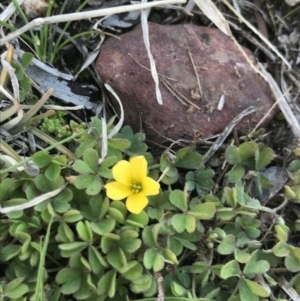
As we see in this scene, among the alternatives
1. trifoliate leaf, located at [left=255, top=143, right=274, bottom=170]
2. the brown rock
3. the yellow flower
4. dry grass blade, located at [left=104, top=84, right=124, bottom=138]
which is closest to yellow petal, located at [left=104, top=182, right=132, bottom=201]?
the yellow flower

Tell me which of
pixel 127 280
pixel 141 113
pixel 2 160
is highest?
pixel 141 113

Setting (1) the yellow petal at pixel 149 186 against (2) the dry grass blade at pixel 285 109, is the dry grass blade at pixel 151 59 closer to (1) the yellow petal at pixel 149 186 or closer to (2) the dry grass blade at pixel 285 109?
(1) the yellow petal at pixel 149 186

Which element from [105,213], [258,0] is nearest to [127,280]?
[105,213]

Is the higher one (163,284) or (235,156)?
(235,156)

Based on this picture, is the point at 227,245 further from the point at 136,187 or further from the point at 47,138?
the point at 47,138

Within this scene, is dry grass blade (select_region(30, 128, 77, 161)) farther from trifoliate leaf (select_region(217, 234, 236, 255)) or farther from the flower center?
trifoliate leaf (select_region(217, 234, 236, 255))

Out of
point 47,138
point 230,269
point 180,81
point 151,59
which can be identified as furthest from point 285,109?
point 47,138

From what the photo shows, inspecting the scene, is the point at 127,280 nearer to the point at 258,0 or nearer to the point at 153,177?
the point at 153,177

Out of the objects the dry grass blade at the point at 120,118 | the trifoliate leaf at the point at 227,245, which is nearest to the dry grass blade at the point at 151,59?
the dry grass blade at the point at 120,118
